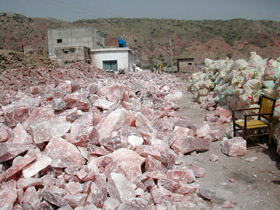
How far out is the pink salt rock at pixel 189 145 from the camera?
176 inches

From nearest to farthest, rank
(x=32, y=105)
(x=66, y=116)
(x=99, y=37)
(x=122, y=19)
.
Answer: (x=66, y=116) < (x=32, y=105) < (x=99, y=37) < (x=122, y=19)

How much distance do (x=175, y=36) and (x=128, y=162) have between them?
51542 mm

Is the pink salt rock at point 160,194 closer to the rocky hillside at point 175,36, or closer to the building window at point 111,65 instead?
the building window at point 111,65

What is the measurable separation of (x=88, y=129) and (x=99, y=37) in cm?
2281

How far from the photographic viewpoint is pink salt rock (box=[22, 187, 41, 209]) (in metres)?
2.72

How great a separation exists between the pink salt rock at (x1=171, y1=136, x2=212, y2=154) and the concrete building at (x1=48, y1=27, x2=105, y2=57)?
66.7ft

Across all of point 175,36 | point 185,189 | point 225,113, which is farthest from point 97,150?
point 175,36

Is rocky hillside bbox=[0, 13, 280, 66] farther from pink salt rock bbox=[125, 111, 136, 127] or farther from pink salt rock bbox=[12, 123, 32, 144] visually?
pink salt rock bbox=[12, 123, 32, 144]

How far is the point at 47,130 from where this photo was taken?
12.4 ft

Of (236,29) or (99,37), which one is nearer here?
(99,37)

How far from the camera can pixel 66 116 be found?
14.4 feet

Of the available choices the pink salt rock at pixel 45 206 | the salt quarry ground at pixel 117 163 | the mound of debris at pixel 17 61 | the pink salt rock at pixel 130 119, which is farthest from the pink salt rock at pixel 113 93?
the mound of debris at pixel 17 61

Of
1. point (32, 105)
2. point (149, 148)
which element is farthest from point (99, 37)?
point (149, 148)

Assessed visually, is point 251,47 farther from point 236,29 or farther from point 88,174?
point 88,174
